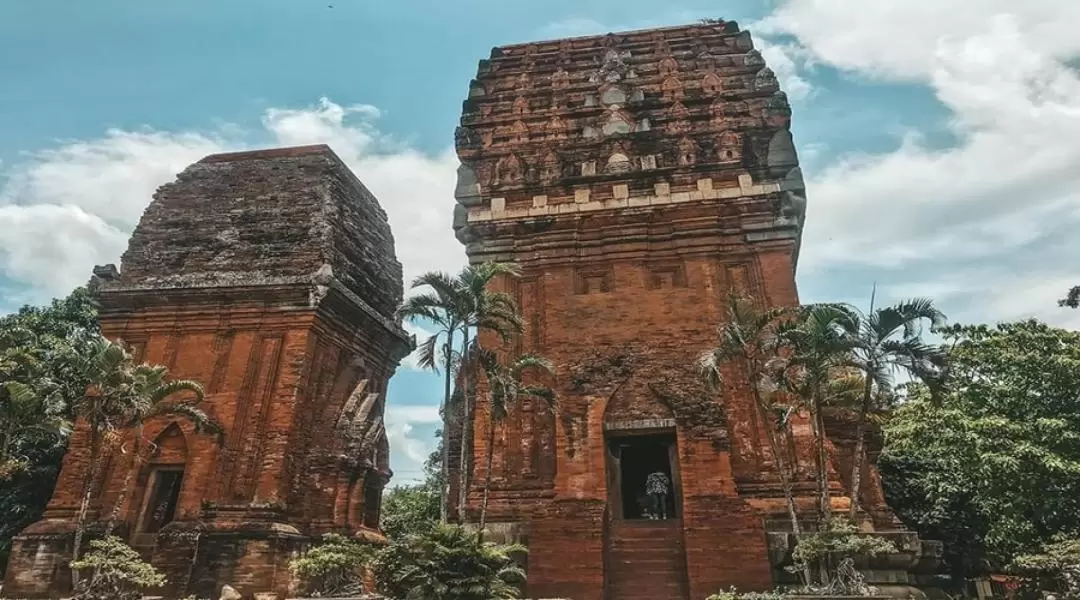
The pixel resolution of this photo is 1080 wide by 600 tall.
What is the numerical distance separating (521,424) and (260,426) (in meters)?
5.44

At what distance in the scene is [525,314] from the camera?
13852 mm

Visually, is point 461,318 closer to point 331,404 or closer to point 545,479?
point 545,479

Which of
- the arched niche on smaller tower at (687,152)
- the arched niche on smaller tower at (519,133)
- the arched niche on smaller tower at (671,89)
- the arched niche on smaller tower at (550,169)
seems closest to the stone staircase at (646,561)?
the arched niche on smaller tower at (550,169)

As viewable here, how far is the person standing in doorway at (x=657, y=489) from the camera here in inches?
674

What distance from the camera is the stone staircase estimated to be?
11.2 m

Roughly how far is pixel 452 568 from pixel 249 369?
7194mm

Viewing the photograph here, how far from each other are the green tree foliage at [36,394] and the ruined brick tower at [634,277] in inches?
347

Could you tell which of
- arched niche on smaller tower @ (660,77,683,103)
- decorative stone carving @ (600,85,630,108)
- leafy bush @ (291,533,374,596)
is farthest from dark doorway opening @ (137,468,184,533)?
arched niche on smaller tower @ (660,77,683,103)

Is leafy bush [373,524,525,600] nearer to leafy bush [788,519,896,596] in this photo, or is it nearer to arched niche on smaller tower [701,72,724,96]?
leafy bush [788,519,896,596]

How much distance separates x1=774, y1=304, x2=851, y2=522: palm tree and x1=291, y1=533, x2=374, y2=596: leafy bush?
23.1 feet

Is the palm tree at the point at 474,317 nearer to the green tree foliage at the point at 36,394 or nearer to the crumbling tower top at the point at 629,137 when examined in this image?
the crumbling tower top at the point at 629,137

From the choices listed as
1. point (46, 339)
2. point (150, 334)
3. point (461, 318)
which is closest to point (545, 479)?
point (461, 318)

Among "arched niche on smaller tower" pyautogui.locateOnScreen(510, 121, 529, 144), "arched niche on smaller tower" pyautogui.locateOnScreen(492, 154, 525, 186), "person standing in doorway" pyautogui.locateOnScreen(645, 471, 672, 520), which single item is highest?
"arched niche on smaller tower" pyautogui.locateOnScreen(510, 121, 529, 144)

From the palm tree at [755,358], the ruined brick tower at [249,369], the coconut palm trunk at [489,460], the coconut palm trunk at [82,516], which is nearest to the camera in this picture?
the palm tree at [755,358]
